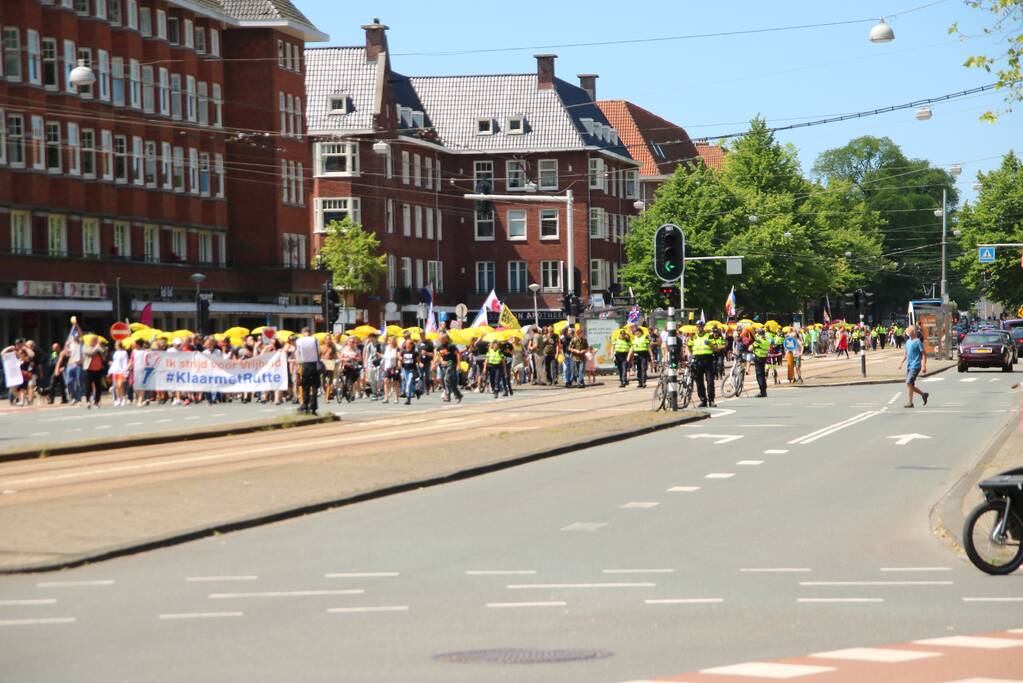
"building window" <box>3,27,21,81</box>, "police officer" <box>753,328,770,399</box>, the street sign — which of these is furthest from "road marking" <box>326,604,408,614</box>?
"building window" <box>3,27,21,81</box>

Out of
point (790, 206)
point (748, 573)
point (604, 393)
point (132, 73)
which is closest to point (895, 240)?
point (790, 206)

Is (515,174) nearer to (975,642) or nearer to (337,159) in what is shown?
(337,159)

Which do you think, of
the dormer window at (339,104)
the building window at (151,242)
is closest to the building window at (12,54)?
the building window at (151,242)

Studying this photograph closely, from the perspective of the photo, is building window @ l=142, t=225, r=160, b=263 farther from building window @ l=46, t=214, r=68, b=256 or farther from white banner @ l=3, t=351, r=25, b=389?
white banner @ l=3, t=351, r=25, b=389

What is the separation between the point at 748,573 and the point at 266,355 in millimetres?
30520

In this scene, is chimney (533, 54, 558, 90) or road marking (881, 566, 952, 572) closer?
road marking (881, 566, 952, 572)

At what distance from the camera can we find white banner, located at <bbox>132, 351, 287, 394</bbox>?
41531mm

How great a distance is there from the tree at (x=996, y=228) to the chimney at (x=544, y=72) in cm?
2605

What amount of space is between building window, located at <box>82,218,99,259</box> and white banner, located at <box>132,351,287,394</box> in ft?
67.2

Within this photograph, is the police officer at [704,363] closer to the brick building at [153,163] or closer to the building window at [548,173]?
the brick building at [153,163]

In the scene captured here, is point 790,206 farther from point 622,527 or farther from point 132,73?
point 622,527

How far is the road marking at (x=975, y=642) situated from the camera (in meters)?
8.75

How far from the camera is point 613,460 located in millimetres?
22203

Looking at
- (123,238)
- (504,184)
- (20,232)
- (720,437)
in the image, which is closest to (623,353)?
(20,232)
